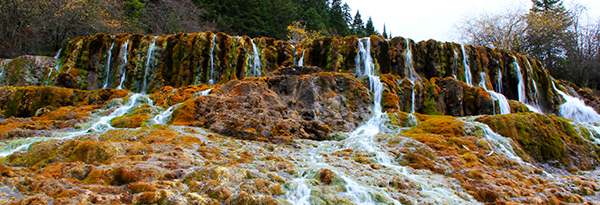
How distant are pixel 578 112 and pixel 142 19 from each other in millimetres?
38016

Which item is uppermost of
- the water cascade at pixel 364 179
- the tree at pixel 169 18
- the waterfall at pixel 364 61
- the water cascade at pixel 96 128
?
the tree at pixel 169 18

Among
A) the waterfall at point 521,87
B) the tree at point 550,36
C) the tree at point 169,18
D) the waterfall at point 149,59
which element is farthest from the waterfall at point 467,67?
the tree at point 169,18

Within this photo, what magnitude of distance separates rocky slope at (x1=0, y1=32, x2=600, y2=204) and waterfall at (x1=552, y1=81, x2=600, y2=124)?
127 millimetres

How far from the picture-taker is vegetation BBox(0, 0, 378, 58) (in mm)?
21766

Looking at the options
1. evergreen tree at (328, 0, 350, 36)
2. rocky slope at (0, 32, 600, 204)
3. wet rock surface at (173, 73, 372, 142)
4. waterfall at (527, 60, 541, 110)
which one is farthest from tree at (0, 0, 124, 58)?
waterfall at (527, 60, 541, 110)

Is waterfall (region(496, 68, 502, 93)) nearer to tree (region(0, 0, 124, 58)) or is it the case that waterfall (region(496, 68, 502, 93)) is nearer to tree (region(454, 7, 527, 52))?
tree (region(454, 7, 527, 52))

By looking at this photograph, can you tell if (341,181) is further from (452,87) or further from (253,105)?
(452,87)

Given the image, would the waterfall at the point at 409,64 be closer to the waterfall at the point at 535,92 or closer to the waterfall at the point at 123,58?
the waterfall at the point at 535,92

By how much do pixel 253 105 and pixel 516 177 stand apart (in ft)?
24.2

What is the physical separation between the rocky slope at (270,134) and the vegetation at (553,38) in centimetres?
1166

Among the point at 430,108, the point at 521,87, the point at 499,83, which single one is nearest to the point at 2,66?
the point at 430,108

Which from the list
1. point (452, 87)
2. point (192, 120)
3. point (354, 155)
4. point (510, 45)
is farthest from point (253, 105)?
point (510, 45)

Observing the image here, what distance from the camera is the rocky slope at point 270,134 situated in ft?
15.7

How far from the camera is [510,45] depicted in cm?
3162
